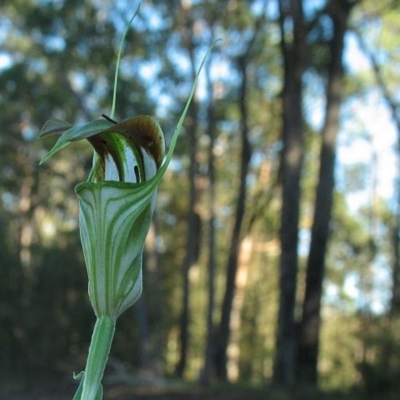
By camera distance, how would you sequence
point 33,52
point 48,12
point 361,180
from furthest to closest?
point 361,180 < point 33,52 < point 48,12

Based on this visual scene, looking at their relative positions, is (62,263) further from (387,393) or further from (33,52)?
(387,393)

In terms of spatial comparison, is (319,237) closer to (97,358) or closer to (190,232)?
(190,232)

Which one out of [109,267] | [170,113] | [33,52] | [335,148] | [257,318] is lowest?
[257,318]

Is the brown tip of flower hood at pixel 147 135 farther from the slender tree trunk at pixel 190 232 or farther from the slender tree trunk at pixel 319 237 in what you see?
the slender tree trunk at pixel 190 232

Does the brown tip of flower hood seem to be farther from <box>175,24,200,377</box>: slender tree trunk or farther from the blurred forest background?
<box>175,24,200,377</box>: slender tree trunk

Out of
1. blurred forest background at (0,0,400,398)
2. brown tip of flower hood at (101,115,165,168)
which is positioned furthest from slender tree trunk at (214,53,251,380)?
brown tip of flower hood at (101,115,165,168)

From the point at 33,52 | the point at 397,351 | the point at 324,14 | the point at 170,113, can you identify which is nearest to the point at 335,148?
the point at 324,14
